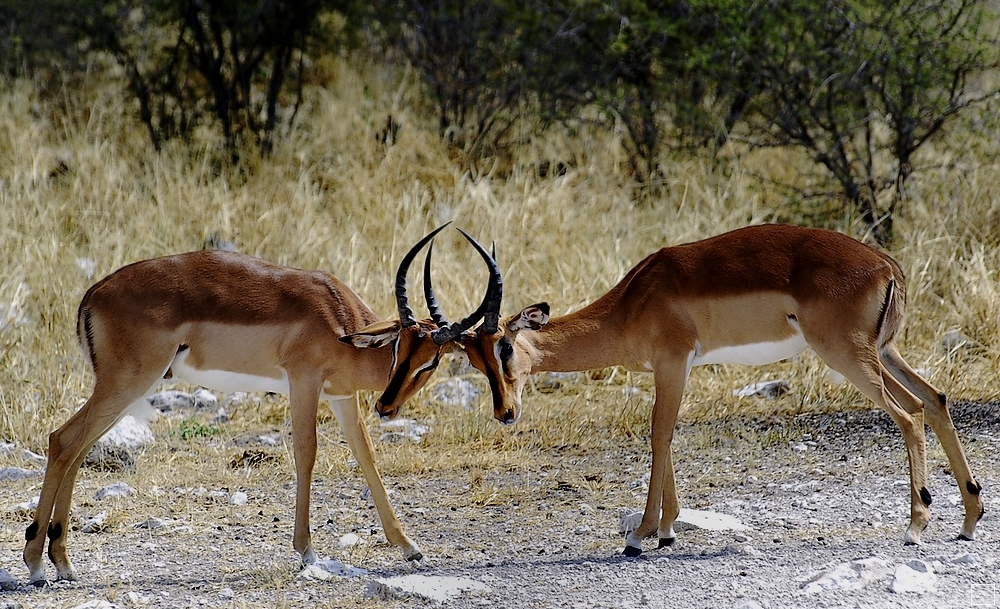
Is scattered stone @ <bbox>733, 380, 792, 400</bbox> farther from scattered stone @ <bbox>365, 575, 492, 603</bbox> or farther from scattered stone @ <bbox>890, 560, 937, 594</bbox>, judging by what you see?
scattered stone @ <bbox>365, 575, 492, 603</bbox>

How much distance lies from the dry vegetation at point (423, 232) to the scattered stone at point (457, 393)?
159 millimetres

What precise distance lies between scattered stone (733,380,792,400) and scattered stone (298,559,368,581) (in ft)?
11.9

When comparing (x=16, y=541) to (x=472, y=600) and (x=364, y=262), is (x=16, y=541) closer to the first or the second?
(x=472, y=600)

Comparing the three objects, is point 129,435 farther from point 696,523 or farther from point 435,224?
point 435,224

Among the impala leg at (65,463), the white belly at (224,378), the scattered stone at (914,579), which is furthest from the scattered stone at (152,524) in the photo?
the scattered stone at (914,579)

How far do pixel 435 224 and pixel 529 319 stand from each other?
200 inches

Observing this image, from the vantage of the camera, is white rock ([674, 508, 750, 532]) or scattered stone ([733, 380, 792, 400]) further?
scattered stone ([733, 380, 792, 400])

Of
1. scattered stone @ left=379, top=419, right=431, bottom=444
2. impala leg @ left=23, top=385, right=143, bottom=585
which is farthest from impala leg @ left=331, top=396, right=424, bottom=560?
scattered stone @ left=379, top=419, right=431, bottom=444

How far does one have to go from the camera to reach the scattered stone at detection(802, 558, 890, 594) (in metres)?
4.43

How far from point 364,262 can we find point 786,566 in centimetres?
527

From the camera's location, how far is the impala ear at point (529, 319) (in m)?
5.34

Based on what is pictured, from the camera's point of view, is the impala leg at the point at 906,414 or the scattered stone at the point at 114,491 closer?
the impala leg at the point at 906,414

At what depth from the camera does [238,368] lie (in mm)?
5309

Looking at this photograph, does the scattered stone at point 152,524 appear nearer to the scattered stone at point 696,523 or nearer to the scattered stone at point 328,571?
the scattered stone at point 328,571
